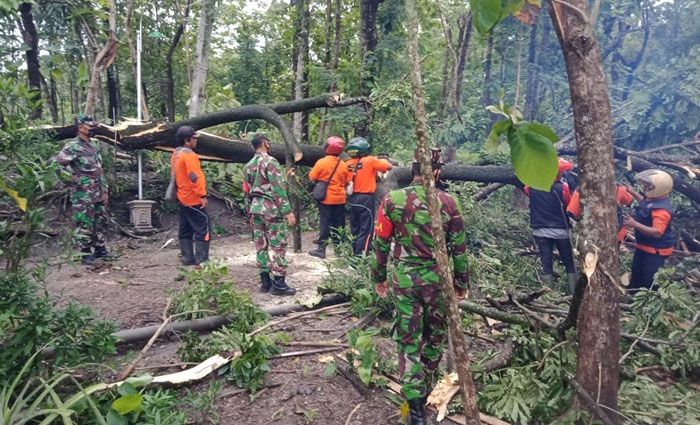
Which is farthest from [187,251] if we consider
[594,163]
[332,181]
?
[594,163]

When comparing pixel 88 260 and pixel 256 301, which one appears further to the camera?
pixel 88 260

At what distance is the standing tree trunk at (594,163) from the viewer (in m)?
2.55

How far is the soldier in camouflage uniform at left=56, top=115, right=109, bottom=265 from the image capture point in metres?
7.37

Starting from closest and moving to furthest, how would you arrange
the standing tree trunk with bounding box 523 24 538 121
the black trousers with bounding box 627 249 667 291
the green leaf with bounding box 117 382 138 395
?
the green leaf with bounding box 117 382 138 395
the black trousers with bounding box 627 249 667 291
the standing tree trunk with bounding box 523 24 538 121

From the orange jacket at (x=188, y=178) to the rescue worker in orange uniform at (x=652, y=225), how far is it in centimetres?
591

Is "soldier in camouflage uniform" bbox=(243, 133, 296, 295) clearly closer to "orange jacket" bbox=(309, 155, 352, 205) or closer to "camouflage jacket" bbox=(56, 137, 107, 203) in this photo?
"orange jacket" bbox=(309, 155, 352, 205)

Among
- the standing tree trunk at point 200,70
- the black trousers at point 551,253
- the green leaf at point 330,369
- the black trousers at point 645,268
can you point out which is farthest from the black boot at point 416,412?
the standing tree trunk at point 200,70

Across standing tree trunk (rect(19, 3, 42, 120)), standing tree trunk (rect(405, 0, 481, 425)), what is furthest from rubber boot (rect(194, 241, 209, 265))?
standing tree trunk (rect(405, 0, 481, 425))

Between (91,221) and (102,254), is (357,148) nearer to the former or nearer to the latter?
(91,221)

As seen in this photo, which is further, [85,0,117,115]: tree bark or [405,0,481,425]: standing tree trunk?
[85,0,117,115]: tree bark

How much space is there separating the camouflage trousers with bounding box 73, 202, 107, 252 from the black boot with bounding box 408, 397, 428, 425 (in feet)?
19.5

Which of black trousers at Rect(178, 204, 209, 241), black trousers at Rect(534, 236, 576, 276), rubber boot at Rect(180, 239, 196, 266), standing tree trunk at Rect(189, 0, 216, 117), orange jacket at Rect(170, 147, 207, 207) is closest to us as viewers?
A: black trousers at Rect(534, 236, 576, 276)

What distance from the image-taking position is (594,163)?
2.58 m

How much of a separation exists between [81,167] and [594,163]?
7.50 m
